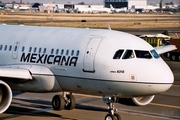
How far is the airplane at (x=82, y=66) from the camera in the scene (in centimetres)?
2048

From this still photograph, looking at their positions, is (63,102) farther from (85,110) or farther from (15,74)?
(15,74)

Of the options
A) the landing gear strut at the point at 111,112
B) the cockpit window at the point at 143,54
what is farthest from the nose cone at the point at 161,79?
the landing gear strut at the point at 111,112

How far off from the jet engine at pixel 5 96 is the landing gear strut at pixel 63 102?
3479mm

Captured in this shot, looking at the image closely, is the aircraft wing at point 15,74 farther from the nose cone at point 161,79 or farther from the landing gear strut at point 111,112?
the nose cone at point 161,79

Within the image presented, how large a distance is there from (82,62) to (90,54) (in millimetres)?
519

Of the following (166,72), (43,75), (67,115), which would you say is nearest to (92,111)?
(67,115)

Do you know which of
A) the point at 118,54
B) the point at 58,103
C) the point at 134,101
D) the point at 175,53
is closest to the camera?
the point at 118,54

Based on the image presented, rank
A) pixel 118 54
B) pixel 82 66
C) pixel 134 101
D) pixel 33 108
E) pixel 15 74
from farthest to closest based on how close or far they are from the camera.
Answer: pixel 33 108
pixel 134 101
pixel 15 74
pixel 82 66
pixel 118 54

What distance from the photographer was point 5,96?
70.9ft

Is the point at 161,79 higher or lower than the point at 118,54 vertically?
lower

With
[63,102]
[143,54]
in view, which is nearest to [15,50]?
[63,102]

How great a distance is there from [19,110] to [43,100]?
9.98ft

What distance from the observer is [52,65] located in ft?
75.8

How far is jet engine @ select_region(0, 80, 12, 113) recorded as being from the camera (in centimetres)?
2139
